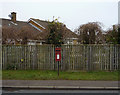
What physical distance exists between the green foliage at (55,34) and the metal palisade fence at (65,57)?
0.54 metres

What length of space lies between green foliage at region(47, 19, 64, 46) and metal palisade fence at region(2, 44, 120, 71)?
0.54m

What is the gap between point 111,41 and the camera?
1052 cm

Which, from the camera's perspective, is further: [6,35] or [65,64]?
[6,35]

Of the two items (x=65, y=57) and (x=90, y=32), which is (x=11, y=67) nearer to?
(x=65, y=57)

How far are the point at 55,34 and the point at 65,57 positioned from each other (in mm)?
1962

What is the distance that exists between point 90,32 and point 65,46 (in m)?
7.27

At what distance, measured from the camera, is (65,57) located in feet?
32.3

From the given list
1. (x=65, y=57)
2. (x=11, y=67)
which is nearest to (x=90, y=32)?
(x=65, y=57)

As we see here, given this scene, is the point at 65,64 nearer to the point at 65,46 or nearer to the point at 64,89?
the point at 65,46

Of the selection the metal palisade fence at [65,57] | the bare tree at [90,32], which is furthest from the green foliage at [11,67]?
the bare tree at [90,32]

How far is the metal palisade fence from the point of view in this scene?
31.6ft

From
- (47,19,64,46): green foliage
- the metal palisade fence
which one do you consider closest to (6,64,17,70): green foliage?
the metal palisade fence

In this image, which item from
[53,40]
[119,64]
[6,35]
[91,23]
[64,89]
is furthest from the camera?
[91,23]

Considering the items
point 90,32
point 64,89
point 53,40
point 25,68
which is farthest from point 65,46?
point 90,32
